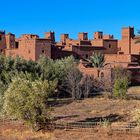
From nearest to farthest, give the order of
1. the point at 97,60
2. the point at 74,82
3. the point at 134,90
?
the point at 74,82 → the point at 134,90 → the point at 97,60

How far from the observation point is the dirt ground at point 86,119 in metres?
23.5

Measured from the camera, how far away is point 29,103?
25047 millimetres

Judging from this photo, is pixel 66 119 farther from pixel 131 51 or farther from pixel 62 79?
pixel 131 51

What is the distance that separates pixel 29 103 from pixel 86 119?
6.16 metres

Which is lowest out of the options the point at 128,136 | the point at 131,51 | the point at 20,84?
the point at 128,136

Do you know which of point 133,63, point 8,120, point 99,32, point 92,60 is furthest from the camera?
point 99,32

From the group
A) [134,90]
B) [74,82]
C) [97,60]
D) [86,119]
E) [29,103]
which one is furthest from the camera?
[97,60]

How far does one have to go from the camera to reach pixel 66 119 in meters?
29.7

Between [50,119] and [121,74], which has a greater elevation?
[121,74]

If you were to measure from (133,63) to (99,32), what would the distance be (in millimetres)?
29095

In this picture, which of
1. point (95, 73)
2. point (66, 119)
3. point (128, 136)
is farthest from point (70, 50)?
point (128, 136)

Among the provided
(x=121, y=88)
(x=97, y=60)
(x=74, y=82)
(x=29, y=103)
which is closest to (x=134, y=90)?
(x=74, y=82)

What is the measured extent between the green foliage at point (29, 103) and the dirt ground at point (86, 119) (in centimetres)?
90

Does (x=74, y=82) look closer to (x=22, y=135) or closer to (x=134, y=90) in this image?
(x=134, y=90)
